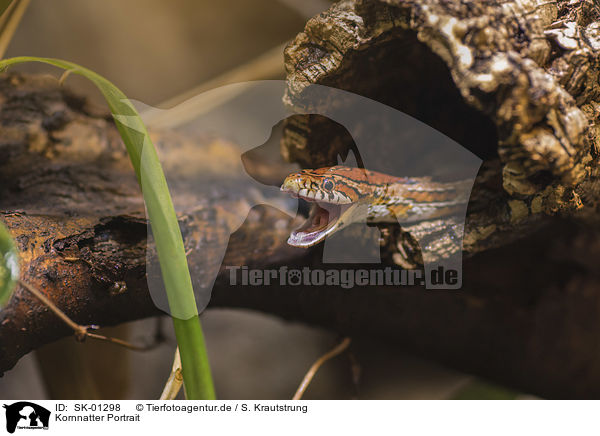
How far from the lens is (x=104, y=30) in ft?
5.54

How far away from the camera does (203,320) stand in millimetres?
1595

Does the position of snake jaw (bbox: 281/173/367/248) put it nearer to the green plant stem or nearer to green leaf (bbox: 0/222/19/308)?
the green plant stem

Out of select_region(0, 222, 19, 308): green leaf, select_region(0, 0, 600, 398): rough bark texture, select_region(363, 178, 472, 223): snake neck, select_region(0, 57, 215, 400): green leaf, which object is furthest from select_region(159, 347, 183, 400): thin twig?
select_region(363, 178, 472, 223): snake neck

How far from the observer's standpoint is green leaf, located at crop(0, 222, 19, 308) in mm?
567

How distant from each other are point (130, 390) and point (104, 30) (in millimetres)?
1420

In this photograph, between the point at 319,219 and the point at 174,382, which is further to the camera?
the point at 319,219

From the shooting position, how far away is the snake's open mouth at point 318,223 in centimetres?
89

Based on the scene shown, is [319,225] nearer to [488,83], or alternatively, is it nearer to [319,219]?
[319,219]

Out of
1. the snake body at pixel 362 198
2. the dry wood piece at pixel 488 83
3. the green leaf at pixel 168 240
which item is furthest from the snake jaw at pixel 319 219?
the green leaf at pixel 168 240

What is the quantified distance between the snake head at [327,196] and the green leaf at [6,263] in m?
0.49

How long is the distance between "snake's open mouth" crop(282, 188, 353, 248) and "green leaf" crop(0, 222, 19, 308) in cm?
49

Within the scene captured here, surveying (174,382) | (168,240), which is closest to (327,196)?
(168,240)

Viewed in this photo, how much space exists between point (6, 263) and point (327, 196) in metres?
0.57
